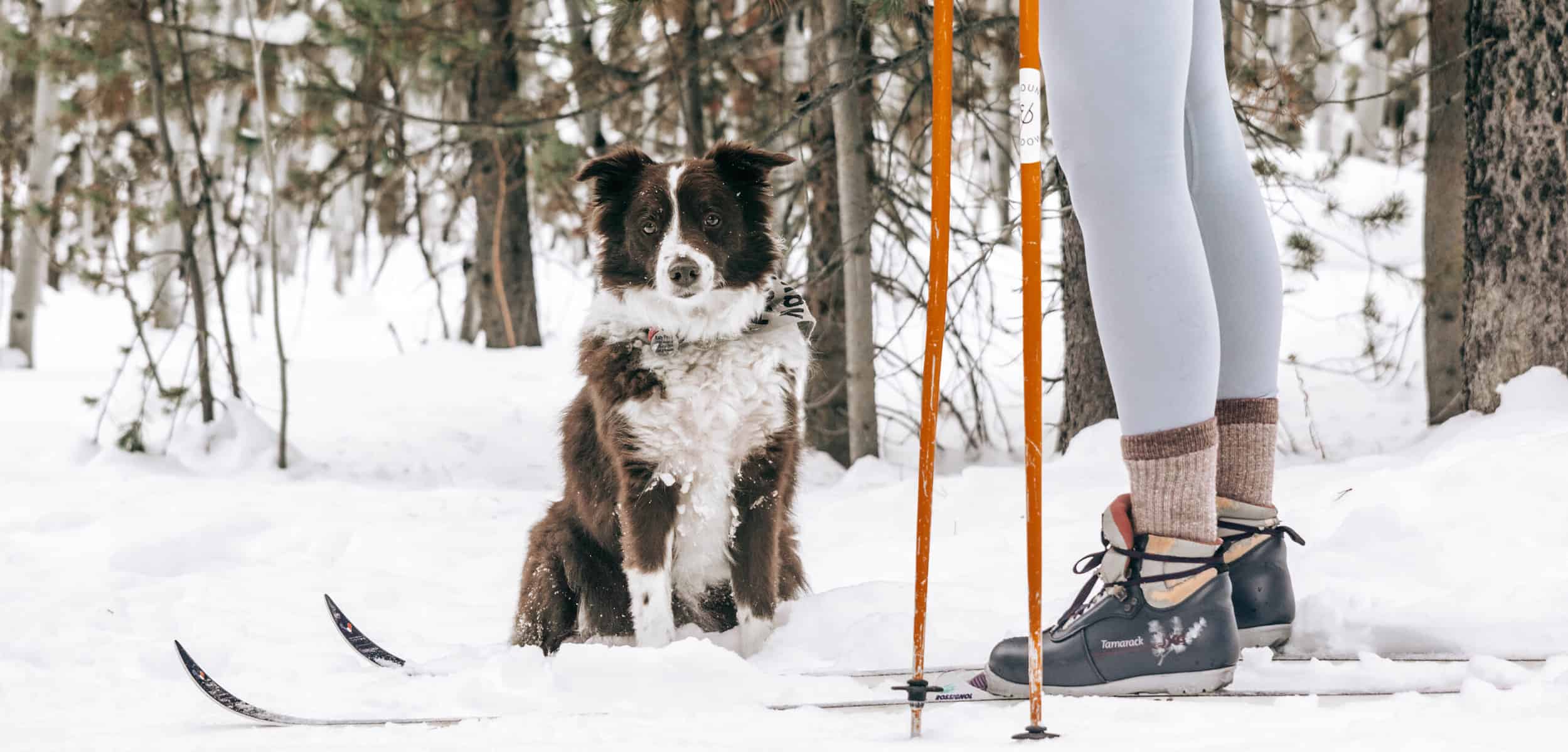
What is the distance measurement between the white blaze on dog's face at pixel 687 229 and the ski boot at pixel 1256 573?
1331mm

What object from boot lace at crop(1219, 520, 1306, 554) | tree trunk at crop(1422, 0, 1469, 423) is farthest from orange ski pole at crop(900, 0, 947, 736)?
tree trunk at crop(1422, 0, 1469, 423)

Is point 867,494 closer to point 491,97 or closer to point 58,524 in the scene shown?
point 58,524

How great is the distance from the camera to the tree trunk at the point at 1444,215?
5719 millimetres

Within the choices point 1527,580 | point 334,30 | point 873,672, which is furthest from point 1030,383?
point 334,30

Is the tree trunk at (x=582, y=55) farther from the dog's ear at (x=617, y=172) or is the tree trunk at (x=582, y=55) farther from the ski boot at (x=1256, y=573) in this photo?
the ski boot at (x=1256, y=573)

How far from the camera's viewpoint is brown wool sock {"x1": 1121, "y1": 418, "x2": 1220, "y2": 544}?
190cm

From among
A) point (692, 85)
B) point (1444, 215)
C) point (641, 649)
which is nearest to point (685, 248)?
point (641, 649)

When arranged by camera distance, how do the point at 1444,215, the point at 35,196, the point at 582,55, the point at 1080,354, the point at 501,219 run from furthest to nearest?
1. the point at 35,196
2. the point at 501,219
3. the point at 582,55
4. the point at 1444,215
5. the point at 1080,354

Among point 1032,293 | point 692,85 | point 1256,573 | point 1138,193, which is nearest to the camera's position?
point 1032,293

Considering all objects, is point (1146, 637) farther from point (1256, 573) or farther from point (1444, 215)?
point (1444, 215)

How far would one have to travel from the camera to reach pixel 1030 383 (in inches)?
65.7

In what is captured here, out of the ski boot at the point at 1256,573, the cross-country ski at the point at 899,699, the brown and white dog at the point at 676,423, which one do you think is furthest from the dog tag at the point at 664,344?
the ski boot at the point at 1256,573

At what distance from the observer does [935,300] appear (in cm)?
170

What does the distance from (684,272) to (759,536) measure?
674 millimetres
